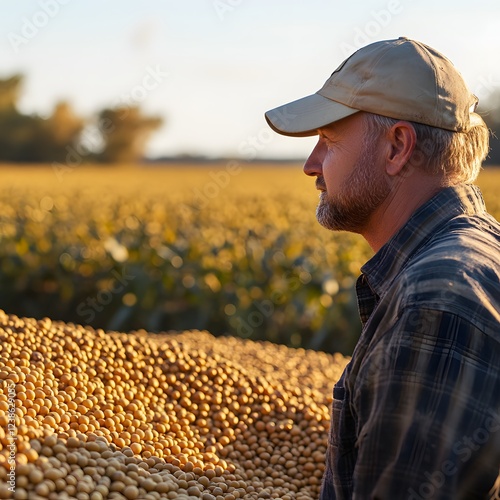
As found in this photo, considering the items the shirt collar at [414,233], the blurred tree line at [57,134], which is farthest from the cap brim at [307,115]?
the blurred tree line at [57,134]

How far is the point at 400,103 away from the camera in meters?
2.30

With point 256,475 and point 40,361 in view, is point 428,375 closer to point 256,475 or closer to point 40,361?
point 256,475

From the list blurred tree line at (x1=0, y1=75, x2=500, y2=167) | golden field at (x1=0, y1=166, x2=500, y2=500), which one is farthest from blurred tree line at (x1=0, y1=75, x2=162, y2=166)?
golden field at (x1=0, y1=166, x2=500, y2=500)

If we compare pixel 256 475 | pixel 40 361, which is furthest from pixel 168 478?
pixel 40 361

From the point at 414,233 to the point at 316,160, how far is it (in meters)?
0.43

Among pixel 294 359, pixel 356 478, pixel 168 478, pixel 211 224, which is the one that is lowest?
pixel 211 224

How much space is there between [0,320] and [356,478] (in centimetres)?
208

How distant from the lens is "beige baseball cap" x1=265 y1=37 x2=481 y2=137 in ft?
7.57

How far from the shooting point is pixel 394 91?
2.30 meters

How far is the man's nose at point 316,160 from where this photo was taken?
97.7 inches

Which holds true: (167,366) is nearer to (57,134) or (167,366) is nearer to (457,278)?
(457,278)

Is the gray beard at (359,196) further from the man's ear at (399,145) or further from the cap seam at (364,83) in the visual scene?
the cap seam at (364,83)

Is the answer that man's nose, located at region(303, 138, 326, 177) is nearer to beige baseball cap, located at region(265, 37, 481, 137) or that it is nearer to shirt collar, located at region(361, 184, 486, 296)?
beige baseball cap, located at region(265, 37, 481, 137)

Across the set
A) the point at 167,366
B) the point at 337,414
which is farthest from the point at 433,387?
the point at 167,366
